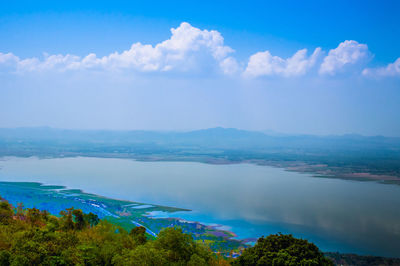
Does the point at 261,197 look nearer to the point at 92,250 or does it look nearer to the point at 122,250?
the point at 122,250

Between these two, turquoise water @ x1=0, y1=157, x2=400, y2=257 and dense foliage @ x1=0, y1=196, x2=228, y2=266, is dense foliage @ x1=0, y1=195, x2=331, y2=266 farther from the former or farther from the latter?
turquoise water @ x1=0, y1=157, x2=400, y2=257

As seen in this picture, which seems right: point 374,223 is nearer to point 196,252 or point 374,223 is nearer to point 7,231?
point 196,252

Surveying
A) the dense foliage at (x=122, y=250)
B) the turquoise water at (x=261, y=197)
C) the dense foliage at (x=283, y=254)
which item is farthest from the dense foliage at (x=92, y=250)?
the turquoise water at (x=261, y=197)

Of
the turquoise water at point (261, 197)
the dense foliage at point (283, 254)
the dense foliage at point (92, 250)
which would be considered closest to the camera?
the dense foliage at point (92, 250)

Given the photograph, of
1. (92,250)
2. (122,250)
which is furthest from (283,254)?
(92,250)

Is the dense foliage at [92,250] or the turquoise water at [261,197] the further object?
the turquoise water at [261,197]

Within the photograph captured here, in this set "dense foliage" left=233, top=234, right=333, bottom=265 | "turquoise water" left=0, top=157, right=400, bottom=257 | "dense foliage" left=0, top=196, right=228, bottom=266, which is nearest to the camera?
"dense foliage" left=0, top=196, right=228, bottom=266

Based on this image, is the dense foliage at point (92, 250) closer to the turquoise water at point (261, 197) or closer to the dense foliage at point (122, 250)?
the dense foliage at point (122, 250)

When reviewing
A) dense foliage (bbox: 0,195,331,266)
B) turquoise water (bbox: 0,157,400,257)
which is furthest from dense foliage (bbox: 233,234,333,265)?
turquoise water (bbox: 0,157,400,257)
